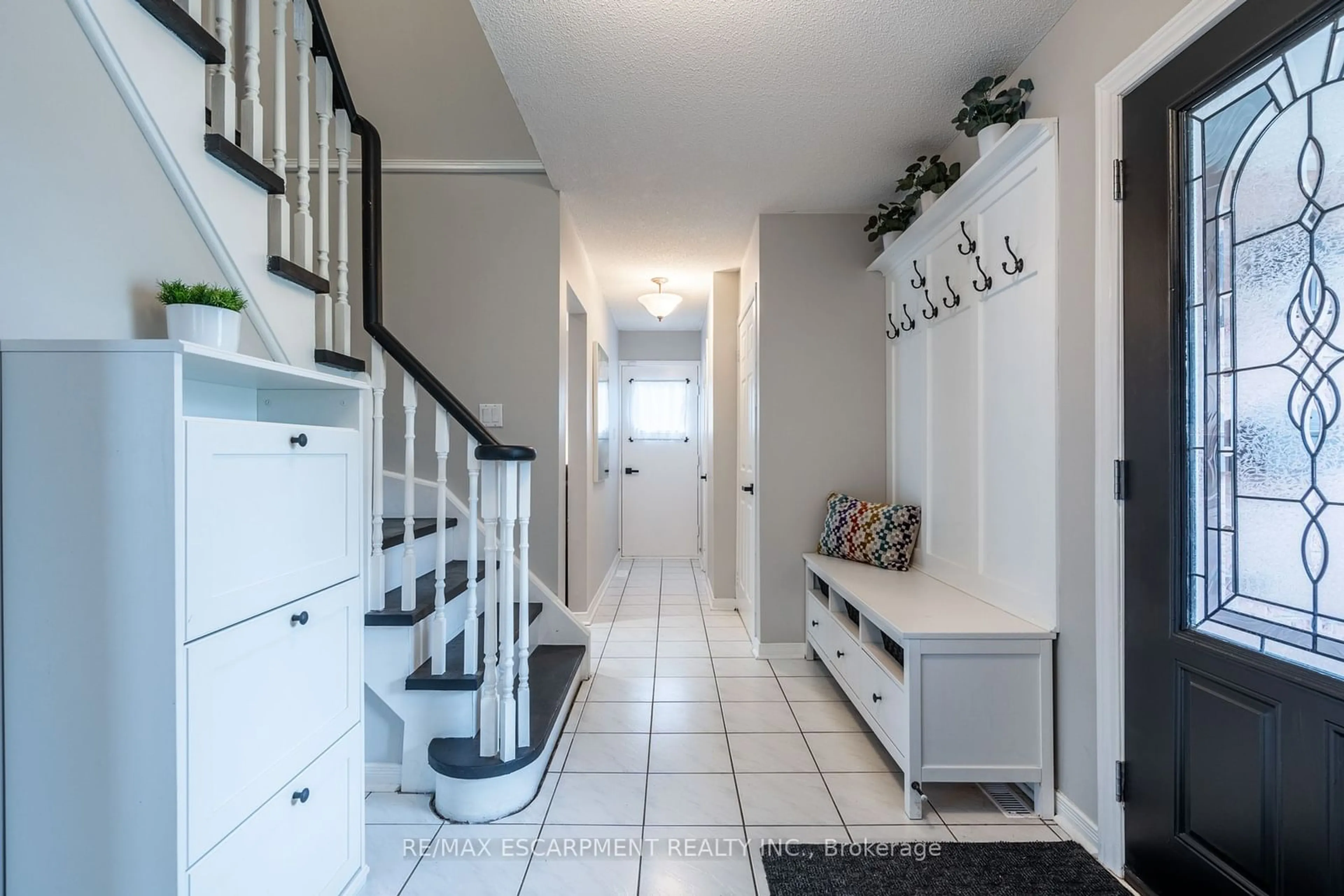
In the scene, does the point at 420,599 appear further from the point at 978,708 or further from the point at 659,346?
the point at 659,346

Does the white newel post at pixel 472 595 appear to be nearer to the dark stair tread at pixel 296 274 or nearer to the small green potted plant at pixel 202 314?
the dark stair tread at pixel 296 274

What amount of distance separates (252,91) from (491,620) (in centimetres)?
160

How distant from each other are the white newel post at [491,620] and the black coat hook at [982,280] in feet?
5.82

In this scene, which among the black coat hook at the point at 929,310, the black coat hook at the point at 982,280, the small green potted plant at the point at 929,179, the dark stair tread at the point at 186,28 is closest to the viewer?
the dark stair tread at the point at 186,28

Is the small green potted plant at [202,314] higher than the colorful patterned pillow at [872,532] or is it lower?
higher

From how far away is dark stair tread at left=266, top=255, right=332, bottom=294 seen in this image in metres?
1.57

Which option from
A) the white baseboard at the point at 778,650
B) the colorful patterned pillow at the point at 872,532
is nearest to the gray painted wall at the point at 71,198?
the colorful patterned pillow at the point at 872,532

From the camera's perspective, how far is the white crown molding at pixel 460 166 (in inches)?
117

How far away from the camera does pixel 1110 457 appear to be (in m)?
1.55

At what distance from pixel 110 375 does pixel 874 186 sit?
290cm

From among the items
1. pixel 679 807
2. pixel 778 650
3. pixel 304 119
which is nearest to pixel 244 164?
pixel 304 119

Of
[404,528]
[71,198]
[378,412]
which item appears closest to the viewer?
[71,198]

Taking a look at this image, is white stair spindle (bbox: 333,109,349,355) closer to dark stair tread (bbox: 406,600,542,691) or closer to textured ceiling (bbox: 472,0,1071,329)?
textured ceiling (bbox: 472,0,1071,329)

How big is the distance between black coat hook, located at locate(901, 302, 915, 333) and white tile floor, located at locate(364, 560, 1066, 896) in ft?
5.61
